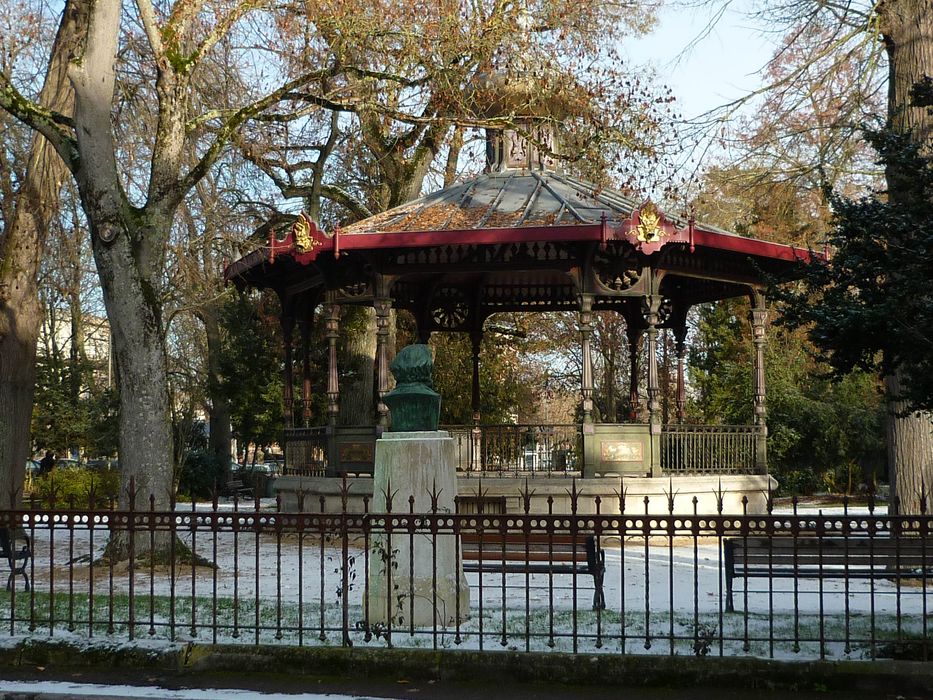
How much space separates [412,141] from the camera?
23.6 meters

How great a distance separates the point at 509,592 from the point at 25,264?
34.0 feet

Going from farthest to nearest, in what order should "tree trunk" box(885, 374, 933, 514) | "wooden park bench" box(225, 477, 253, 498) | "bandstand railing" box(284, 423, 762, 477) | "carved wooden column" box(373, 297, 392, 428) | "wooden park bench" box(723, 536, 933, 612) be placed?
"wooden park bench" box(225, 477, 253, 498) → "bandstand railing" box(284, 423, 762, 477) → "carved wooden column" box(373, 297, 392, 428) → "tree trunk" box(885, 374, 933, 514) → "wooden park bench" box(723, 536, 933, 612)

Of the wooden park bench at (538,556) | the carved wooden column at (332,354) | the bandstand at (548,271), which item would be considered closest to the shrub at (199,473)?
the bandstand at (548,271)

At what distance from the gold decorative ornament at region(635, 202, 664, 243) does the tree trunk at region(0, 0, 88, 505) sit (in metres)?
9.30

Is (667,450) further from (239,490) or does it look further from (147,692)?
(239,490)

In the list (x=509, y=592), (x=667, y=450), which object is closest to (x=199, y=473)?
(x=667, y=450)

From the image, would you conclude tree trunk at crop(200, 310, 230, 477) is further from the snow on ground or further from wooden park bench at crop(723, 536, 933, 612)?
the snow on ground

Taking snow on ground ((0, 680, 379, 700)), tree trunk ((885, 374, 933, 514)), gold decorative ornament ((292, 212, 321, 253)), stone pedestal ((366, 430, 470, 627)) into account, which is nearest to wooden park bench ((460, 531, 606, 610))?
stone pedestal ((366, 430, 470, 627))

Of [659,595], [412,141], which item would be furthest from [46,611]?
[412,141]

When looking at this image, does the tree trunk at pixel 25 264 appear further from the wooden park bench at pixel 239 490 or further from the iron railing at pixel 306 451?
the wooden park bench at pixel 239 490

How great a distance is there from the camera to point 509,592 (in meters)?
10.9

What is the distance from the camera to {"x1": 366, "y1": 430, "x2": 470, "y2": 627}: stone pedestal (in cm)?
845

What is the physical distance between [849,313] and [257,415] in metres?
25.1

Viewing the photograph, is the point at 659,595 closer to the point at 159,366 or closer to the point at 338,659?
the point at 338,659
